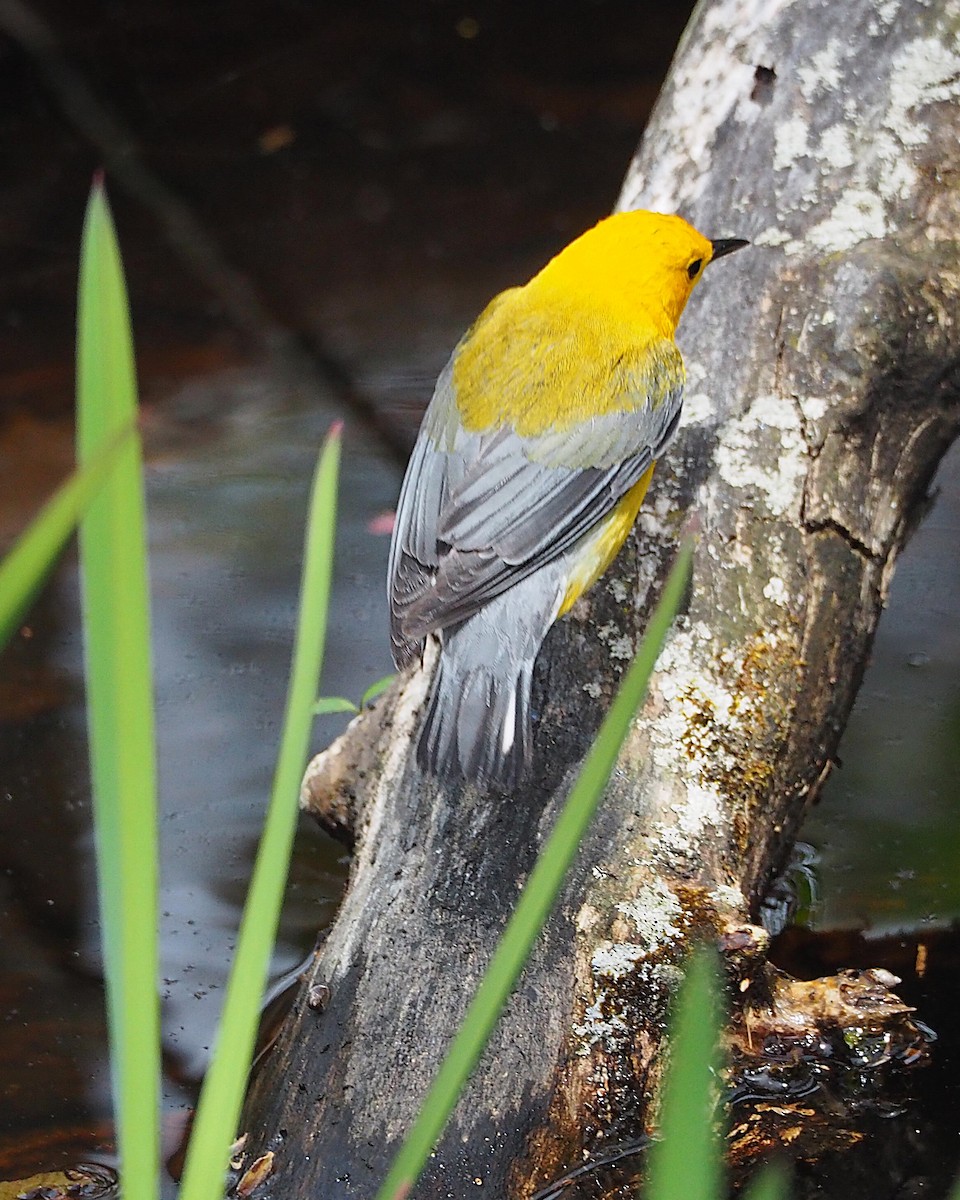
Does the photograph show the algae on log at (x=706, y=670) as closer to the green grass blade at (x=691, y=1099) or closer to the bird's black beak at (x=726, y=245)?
the bird's black beak at (x=726, y=245)

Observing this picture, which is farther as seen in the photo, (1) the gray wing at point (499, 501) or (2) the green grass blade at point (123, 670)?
(1) the gray wing at point (499, 501)

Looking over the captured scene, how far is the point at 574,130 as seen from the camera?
22.9ft

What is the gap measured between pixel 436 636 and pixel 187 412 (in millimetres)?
2682

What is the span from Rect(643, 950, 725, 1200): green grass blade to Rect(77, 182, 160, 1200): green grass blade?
1.28 feet

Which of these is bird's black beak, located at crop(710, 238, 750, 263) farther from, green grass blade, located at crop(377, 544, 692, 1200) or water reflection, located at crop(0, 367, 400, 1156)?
green grass blade, located at crop(377, 544, 692, 1200)

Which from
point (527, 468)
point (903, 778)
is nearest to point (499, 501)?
point (527, 468)

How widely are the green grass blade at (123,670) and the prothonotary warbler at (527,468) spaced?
138cm

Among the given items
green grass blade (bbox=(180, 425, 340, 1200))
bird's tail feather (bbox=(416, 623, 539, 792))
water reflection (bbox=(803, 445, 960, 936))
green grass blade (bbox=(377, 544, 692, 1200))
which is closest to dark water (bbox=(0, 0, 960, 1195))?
water reflection (bbox=(803, 445, 960, 936))

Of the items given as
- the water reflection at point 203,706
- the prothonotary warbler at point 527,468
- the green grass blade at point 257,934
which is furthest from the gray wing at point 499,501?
the green grass blade at point 257,934

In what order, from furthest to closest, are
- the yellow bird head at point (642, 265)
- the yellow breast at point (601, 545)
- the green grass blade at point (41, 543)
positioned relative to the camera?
the yellow bird head at point (642, 265), the yellow breast at point (601, 545), the green grass blade at point (41, 543)

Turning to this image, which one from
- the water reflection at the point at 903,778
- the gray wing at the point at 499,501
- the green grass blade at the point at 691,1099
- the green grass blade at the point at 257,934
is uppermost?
the gray wing at the point at 499,501

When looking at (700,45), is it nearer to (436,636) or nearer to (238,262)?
(436,636)

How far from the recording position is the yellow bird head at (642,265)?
9.53ft

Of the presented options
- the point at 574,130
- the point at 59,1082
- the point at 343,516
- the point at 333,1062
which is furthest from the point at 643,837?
the point at 574,130
